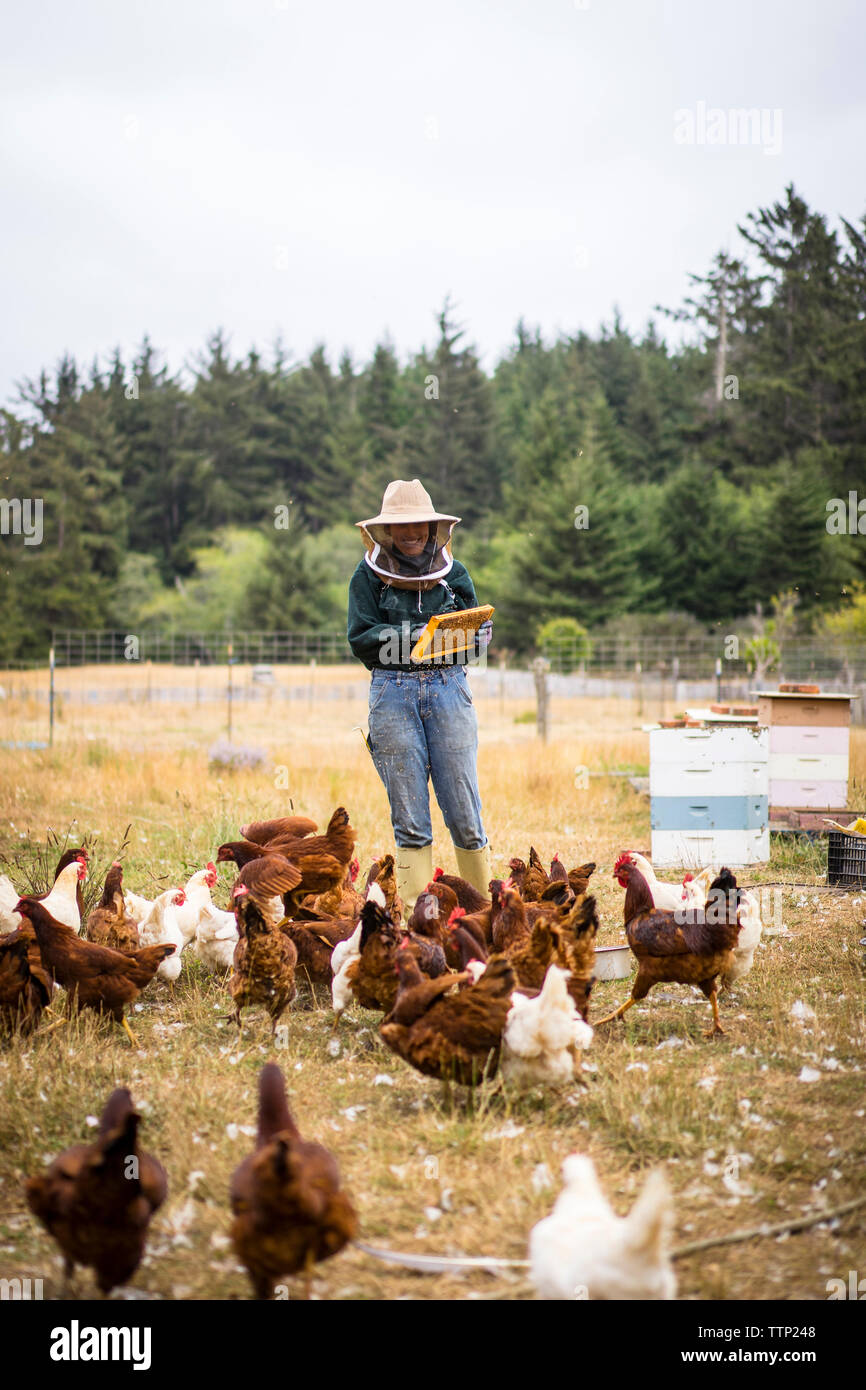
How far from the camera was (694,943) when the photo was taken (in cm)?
412

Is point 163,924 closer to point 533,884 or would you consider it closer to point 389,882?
point 389,882

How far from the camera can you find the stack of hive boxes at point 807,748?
24.7 ft

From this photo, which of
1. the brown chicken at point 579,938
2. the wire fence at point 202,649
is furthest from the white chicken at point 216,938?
the wire fence at point 202,649

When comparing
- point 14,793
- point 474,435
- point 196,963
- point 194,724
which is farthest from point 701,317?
point 196,963

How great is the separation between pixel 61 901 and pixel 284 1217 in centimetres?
252

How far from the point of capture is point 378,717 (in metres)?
4.85

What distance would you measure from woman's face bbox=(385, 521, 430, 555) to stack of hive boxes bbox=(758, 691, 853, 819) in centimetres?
358

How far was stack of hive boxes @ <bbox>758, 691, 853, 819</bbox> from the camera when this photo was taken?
752 cm

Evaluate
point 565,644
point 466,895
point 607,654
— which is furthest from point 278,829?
point 607,654

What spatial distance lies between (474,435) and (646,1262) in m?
42.9

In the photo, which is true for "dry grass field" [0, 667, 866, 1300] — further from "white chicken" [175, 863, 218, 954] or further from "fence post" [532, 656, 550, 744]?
"fence post" [532, 656, 550, 744]

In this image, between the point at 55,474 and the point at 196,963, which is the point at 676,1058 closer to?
the point at 196,963

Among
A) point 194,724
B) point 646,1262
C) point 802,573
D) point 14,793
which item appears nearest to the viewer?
point 646,1262

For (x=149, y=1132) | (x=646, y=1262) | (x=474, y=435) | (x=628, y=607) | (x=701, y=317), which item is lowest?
(x=149, y=1132)
